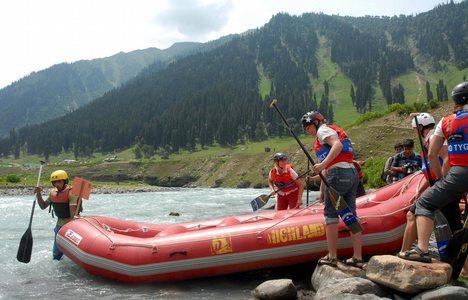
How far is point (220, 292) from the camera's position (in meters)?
7.39

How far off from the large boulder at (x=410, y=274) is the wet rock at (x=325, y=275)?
1.75ft

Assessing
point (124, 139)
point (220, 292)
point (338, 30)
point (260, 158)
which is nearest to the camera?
point (220, 292)

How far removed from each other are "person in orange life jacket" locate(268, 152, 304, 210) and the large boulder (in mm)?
4875

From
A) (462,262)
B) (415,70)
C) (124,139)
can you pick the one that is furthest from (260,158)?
(415,70)

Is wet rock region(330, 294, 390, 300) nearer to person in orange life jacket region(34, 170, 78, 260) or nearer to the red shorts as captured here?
the red shorts

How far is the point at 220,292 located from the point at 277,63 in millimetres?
169309

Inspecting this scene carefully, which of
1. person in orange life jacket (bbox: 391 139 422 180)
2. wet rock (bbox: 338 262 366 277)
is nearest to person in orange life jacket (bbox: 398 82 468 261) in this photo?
wet rock (bbox: 338 262 366 277)

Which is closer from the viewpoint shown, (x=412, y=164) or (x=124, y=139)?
Answer: (x=412, y=164)

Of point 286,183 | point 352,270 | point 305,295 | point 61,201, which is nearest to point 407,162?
point 286,183

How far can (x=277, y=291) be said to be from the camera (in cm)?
647

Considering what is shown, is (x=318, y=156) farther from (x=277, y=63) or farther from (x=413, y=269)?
(x=277, y=63)

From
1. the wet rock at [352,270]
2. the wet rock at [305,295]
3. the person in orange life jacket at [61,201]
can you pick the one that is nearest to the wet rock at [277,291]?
the wet rock at [305,295]

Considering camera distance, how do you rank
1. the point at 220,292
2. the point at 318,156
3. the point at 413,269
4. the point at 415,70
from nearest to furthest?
the point at 413,269, the point at 318,156, the point at 220,292, the point at 415,70

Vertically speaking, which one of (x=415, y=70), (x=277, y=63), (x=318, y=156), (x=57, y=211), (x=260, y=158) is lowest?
(x=260, y=158)
